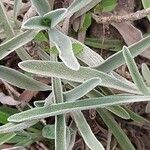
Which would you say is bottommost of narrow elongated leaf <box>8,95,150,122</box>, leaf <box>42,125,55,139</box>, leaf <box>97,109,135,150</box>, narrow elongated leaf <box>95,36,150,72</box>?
leaf <box>97,109,135,150</box>

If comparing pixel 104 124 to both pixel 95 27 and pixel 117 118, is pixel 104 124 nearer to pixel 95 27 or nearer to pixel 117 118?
pixel 117 118

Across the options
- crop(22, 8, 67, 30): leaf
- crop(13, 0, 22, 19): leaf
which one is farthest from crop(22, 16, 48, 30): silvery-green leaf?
crop(13, 0, 22, 19): leaf

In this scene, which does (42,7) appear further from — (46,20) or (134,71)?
(134,71)

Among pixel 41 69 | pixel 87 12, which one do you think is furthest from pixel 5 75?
pixel 87 12

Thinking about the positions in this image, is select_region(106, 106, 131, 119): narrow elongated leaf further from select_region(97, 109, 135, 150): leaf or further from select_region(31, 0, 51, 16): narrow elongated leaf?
select_region(31, 0, 51, 16): narrow elongated leaf

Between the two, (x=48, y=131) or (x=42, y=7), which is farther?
(x=48, y=131)

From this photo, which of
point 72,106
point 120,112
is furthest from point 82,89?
point 120,112
